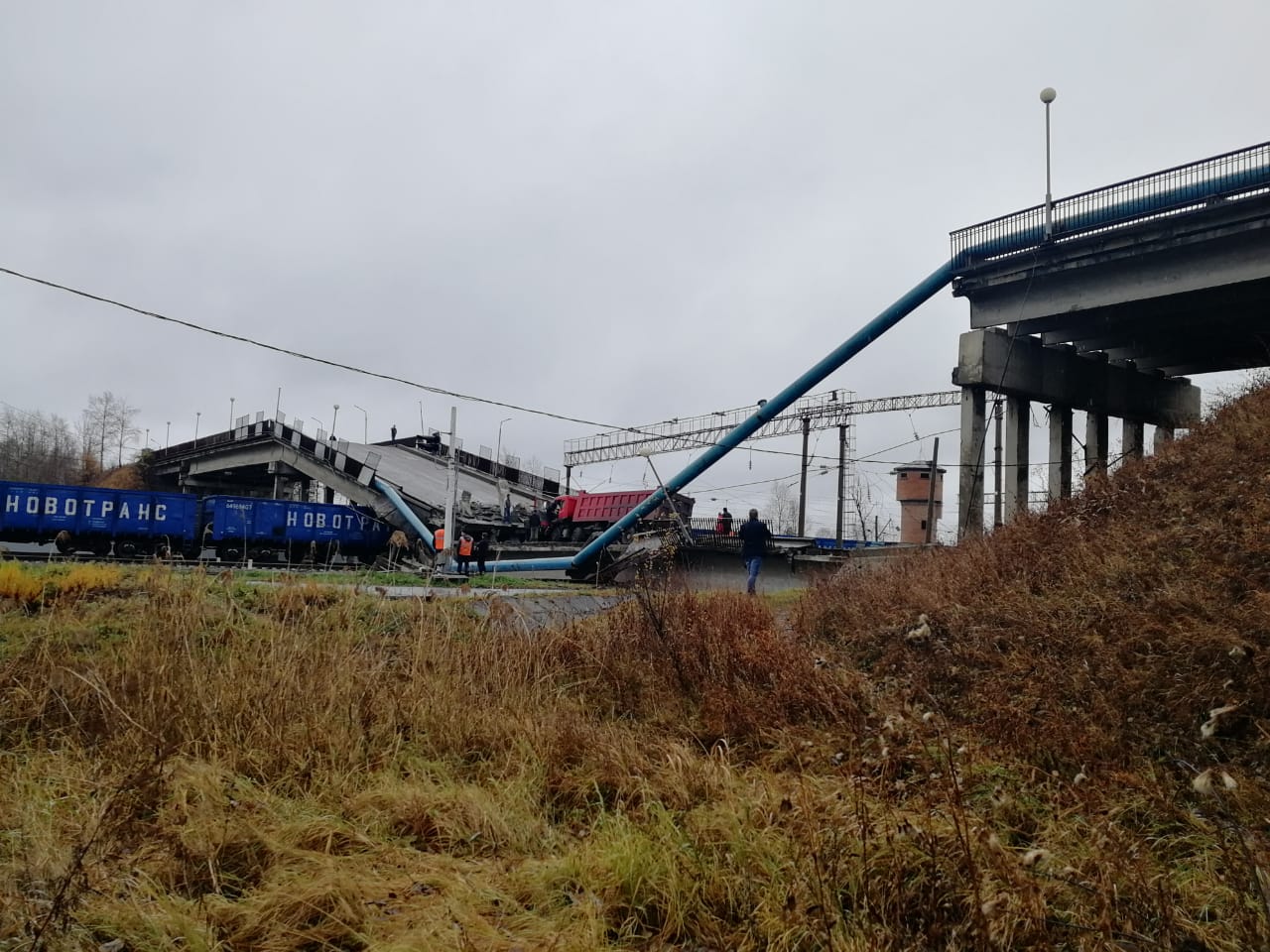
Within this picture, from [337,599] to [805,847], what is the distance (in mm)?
4821

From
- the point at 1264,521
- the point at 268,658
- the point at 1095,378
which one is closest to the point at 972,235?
the point at 1095,378

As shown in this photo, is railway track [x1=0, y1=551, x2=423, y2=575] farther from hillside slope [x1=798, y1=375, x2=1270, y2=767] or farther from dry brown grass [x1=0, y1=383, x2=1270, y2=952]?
hillside slope [x1=798, y1=375, x2=1270, y2=767]

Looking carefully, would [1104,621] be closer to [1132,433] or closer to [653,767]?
[653,767]

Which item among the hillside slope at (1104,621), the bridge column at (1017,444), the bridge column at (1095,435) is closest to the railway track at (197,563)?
the hillside slope at (1104,621)

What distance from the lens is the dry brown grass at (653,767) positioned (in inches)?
103

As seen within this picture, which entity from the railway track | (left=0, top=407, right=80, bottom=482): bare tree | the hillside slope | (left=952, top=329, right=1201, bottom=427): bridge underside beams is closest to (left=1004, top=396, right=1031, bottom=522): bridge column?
(left=952, top=329, right=1201, bottom=427): bridge underside beams

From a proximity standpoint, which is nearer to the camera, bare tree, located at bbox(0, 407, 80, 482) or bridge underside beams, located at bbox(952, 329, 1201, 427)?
bridge underside beams, located at bbox(952, 329, 1201, 427)

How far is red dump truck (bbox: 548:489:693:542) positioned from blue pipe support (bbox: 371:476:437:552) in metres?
6.49

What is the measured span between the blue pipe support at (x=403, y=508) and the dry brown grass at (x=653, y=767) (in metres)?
22.0

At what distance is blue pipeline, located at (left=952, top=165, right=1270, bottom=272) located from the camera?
14508mm

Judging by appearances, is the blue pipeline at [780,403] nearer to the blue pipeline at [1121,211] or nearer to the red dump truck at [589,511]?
the blue pipeline at [1121,211]

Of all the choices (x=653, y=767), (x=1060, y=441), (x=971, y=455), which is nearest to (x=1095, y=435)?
(x=1060, y=441)

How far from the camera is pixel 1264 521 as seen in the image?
588 cm

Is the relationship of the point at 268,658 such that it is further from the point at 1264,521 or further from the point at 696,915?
the point at 1264,521
